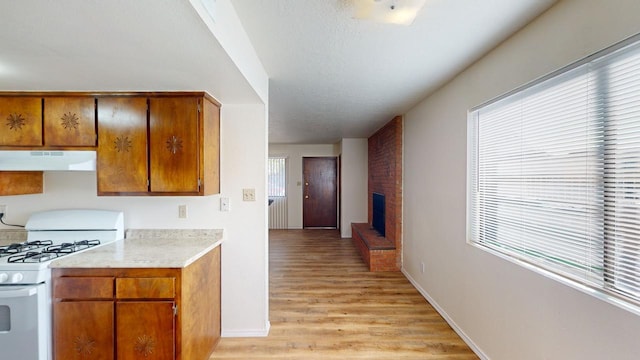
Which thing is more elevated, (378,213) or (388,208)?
(388,208)

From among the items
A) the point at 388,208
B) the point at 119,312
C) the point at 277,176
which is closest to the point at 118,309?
the point at 119,312

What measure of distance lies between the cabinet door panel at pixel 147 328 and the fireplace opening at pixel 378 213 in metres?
3.66

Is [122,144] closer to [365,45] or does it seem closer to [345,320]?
[365,45]

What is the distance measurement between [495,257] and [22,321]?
2972 mm

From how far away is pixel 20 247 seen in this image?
1.94 m

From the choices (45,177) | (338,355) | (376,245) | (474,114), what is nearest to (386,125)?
(376,245)

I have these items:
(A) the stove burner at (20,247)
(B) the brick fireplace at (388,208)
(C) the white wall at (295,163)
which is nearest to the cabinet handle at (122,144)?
(A) the stove burner at (20,247)

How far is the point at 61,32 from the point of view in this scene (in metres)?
1.23

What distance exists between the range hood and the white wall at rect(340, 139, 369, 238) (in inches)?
183

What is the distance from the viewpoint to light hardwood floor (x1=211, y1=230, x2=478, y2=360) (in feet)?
7.06

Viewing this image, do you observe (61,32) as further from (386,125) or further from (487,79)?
(386,125)

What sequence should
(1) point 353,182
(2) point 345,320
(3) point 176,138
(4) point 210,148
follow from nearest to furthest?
(3) point 176,138 < (4) point 210,148 < (2) point 345,320 < (1) point 353,182

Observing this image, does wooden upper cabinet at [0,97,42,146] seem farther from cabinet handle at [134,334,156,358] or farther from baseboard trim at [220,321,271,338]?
baseboard trim at [220,321,271,338]

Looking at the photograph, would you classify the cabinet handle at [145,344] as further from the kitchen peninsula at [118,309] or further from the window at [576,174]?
the window at [576,174]
